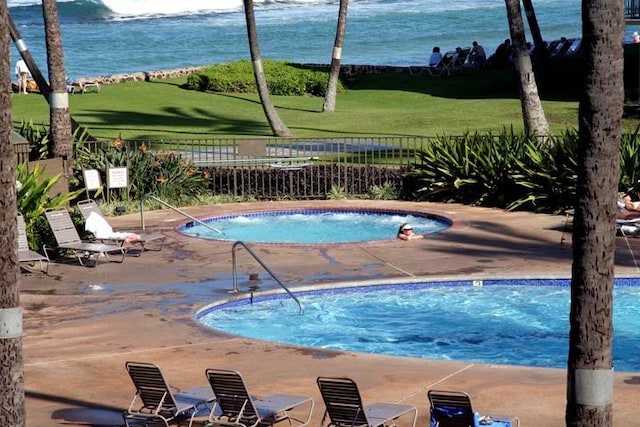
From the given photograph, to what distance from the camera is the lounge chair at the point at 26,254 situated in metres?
18.0

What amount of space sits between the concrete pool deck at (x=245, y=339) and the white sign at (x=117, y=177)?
24.8 inches

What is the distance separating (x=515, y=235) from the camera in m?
21.0

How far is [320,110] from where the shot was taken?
130 feet

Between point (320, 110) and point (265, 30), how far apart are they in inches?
2480

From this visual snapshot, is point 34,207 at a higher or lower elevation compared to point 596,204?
lower

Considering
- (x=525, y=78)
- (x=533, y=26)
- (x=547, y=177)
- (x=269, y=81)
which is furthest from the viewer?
(x=269, y=81)

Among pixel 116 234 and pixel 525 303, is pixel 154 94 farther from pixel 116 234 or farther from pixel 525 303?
pixel 525 303

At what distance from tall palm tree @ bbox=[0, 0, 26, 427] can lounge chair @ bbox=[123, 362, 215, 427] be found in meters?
2.44

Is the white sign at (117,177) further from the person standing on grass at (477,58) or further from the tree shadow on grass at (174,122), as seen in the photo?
the person standing on grass at (477,58)

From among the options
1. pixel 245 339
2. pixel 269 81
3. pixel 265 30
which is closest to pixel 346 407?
pixel 245 339

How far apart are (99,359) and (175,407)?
304 centimetres

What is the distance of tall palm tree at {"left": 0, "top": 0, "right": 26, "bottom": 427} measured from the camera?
8.24 meters

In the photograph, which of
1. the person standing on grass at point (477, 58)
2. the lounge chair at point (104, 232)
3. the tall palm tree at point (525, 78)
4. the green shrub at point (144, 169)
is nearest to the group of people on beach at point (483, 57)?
the person standing on grass at point (477, 58)

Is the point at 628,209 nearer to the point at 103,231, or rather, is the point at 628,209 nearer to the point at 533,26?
the point at 103,231
